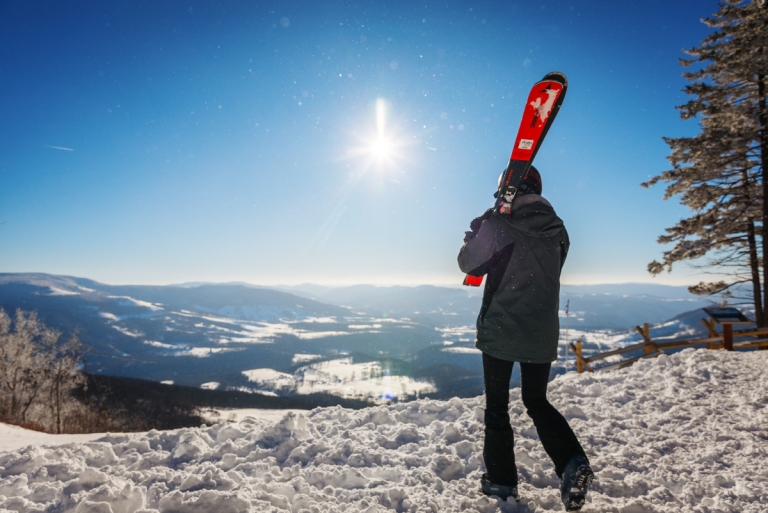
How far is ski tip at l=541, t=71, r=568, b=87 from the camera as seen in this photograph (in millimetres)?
3590

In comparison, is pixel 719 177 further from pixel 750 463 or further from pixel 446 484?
pixel 446 484

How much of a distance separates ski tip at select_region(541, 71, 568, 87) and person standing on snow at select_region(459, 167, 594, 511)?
5.57 ft

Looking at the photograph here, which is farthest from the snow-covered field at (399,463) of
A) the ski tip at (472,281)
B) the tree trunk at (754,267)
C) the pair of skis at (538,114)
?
the tree trunk at (754,267)

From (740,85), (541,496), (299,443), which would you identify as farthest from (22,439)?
(740,85)

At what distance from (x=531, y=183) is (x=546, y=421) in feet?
6.53

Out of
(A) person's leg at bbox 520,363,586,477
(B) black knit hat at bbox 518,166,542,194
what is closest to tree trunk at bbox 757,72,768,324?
(B) black knit hat at bbox 518,166,542,194

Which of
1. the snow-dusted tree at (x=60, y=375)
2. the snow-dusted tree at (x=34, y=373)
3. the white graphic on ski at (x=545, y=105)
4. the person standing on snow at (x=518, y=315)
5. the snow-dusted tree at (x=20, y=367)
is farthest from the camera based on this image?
the snow-dusted tree at (x=60, y=375)

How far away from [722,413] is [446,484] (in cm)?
462

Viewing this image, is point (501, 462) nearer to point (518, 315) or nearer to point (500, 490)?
point (500, 490)

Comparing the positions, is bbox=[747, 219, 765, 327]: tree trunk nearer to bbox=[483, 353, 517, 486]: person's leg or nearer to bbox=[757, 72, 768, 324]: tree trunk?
bbox=[757, 72, 768, 324]: tree trunk

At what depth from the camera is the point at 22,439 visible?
438cm

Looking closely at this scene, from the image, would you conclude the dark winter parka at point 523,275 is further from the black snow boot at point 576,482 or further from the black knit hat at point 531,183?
the black snow boot at point 576,482

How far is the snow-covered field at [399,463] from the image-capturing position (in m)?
2.83

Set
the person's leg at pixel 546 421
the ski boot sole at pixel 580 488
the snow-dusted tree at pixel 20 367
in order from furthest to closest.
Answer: the snow-dusted tree at pixel 20 367
the person's leg at pixel 546 421
the ski boot sole at pixel 580 488
